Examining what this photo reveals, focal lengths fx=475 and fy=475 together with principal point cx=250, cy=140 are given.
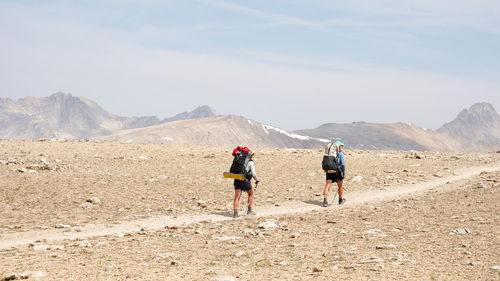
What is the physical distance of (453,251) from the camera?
981 cm

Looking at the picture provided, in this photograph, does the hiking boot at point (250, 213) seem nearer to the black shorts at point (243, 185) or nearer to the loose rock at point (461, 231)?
the black shorts at point (243, 185)

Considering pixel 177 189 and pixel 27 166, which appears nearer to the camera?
pixel 177 189

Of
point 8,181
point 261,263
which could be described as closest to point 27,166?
point 8,181

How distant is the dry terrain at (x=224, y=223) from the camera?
9219 mm

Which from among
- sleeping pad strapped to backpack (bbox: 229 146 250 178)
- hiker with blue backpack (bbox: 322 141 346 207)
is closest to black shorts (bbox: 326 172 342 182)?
hiker with blue backpack (bbox: 322 141 346 207)

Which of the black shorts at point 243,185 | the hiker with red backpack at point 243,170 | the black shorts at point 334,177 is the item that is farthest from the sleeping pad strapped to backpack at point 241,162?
the black shorts at point 334,177

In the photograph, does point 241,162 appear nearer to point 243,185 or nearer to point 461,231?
point 243,185

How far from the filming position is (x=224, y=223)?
15.1m

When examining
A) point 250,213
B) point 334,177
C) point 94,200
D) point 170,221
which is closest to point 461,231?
Result: point 250,213

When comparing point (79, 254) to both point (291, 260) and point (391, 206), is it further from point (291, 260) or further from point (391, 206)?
point (391, 206)

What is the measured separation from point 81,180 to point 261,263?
14.5 m

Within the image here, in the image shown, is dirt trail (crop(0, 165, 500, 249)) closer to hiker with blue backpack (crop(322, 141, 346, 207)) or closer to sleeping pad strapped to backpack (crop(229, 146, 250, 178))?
hiker with blue backpack (crop(322, 141, 346, 207))

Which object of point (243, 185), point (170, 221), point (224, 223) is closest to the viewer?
point (224, 223)

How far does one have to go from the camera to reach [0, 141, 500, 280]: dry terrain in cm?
922
